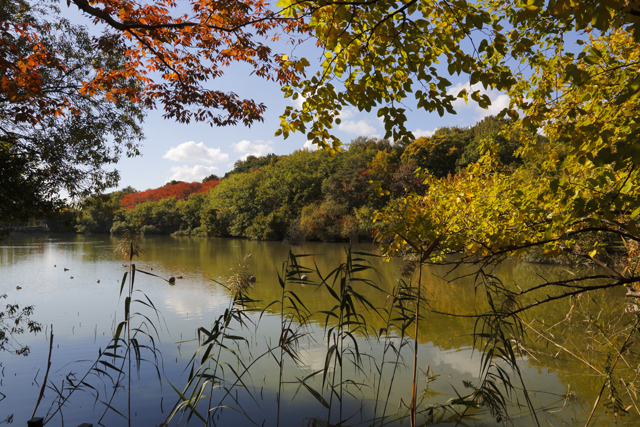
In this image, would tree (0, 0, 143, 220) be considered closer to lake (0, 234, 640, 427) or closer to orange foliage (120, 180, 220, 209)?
lake (0, 234, 640, 427)

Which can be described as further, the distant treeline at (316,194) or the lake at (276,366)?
the distant treeline at (316,194)

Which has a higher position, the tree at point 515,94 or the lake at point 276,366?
the tree at point 515,94

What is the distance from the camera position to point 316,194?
88.4ft

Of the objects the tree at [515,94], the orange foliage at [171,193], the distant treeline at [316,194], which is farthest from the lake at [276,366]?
the orange foliage at [171,193]

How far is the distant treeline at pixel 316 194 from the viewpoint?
2139cm

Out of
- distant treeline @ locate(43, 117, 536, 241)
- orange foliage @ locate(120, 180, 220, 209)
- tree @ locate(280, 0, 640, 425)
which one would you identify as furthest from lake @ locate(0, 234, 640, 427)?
orange foliage @ locate(120, 180, 220, 209)

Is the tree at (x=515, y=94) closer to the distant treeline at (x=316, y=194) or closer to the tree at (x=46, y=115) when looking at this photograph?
the tree at (x=46, y=115)

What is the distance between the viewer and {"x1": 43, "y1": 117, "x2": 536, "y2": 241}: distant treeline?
70.2 feet

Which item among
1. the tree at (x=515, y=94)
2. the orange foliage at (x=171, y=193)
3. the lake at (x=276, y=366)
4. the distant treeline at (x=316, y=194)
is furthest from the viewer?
the orange foliage at (x=171, y=193)

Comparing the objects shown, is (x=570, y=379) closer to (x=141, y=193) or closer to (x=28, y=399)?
(x=28, y=399)

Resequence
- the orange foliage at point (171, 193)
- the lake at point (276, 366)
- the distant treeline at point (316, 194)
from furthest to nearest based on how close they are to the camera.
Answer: the orange foliage at point (171, 193) < the distant treeline at point (316, 194) < the lake at point (276, 366)

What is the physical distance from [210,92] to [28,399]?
4.04m

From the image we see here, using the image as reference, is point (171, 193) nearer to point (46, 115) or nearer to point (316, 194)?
point (316, 194)

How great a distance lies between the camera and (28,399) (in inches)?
149
